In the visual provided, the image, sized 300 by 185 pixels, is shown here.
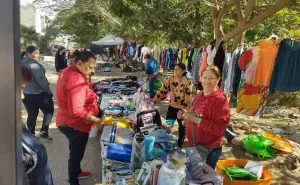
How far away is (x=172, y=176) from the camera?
2.08 meters

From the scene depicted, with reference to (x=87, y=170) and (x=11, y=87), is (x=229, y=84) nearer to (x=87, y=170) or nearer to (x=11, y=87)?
(x=87, y=170)

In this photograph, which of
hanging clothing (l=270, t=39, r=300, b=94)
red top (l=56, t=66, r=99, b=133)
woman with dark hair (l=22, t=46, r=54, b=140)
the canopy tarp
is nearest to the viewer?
red top (l=56, t=66, r=99, b=133)

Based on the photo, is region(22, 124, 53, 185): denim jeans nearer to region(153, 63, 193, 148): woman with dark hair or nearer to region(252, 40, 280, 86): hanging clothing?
region(153, 63, 193, 148): woman with dark hair

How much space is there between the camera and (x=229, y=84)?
199 inches

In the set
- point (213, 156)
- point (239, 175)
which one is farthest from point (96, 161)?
point (239, 175)

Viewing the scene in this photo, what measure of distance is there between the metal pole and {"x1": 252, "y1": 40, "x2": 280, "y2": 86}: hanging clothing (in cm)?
401

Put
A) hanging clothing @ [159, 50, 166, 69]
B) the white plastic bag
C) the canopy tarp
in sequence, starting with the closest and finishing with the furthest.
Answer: the white plastic bag → hanging clothing @ [159, 50, 166, 69] → the canopy tarp

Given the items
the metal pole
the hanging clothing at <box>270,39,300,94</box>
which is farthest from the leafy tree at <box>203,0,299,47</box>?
the metal pole

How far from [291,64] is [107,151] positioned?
275 centimetres

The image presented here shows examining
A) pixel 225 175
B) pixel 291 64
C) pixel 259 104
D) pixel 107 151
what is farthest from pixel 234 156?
pixel 107 151

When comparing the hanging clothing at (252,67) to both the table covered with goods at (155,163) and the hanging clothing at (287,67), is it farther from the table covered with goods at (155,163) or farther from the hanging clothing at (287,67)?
the table covered with goods at (155,163)

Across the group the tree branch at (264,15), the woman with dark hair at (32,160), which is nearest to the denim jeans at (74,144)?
the woman with dark hair at (32,160)

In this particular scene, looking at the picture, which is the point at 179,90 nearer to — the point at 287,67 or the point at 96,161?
the point at 287,67

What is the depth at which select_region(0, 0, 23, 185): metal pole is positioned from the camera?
736 millimetres
